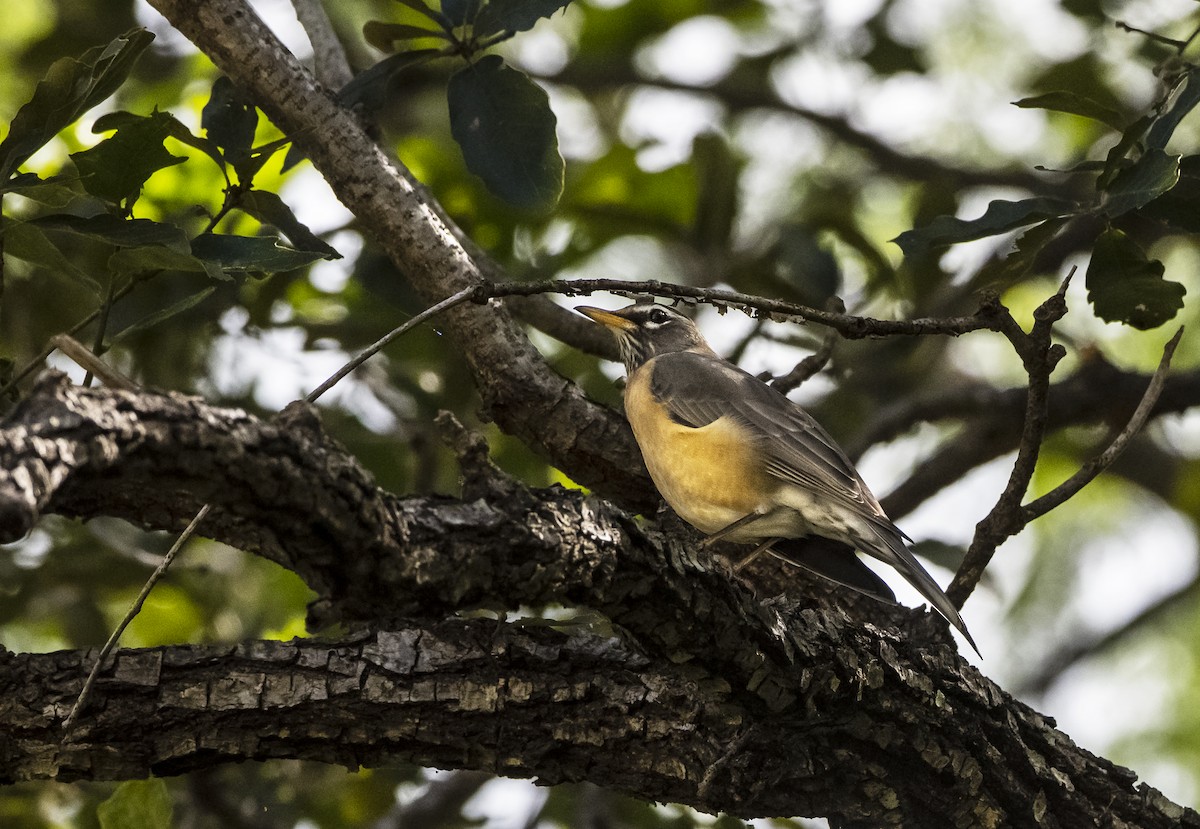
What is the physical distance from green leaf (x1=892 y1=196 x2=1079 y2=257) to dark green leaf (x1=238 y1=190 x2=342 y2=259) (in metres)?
1.86

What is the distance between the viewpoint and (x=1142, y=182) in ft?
11.9

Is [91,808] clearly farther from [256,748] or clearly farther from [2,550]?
[256,748]

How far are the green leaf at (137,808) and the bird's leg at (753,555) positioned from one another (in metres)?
2.10

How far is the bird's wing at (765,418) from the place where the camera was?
486cm

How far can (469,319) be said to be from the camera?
4320 mm

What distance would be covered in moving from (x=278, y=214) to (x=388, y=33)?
1055 mm

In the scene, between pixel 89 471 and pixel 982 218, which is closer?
pixel 89 471

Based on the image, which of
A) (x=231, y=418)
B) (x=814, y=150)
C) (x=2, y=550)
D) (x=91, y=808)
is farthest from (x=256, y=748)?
(x=814, y=150)

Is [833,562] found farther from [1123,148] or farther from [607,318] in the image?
[607,318]

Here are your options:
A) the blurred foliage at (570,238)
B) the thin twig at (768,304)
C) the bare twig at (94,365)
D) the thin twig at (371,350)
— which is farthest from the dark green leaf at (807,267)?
the bare twig at (94,365)

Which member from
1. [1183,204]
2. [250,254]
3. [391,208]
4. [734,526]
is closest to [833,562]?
[734,526]

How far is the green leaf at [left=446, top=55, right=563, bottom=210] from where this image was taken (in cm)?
422

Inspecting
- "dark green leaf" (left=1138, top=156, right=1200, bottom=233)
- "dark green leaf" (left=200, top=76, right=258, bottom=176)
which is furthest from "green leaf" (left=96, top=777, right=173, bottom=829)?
"dark green leaf" (left=1138, top=156, right=1200, bottom=233)

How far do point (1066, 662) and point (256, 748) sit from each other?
7069 mm
